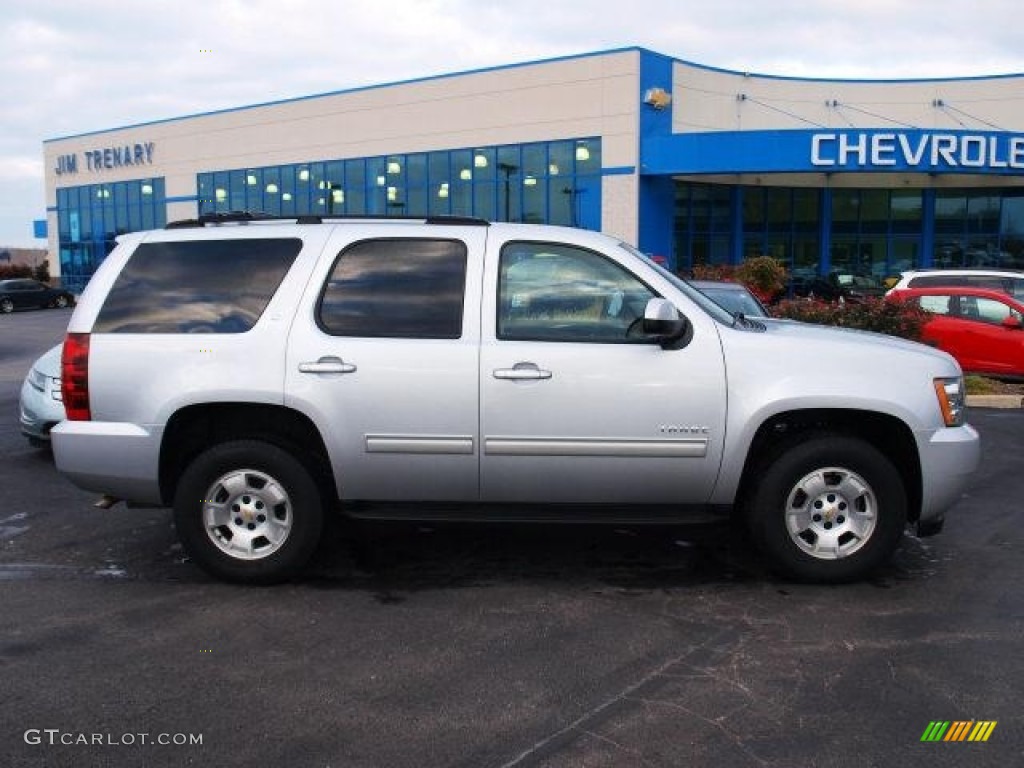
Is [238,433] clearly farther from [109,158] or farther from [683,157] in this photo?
[109,158]

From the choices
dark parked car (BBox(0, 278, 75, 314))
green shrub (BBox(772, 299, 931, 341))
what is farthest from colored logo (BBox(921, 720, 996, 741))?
dark parked car (BBox(0, 278, 75, 314))

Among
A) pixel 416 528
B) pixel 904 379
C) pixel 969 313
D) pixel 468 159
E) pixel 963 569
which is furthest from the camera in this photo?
pixel 468 159

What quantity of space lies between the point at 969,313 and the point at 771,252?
21.1 meters

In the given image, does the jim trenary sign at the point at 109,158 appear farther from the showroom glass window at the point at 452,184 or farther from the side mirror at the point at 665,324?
the side mirror at the point at 665,324

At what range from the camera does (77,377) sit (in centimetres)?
509

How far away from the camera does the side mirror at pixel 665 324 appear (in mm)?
4727

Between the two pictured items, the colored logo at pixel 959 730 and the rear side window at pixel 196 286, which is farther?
the rear side window at pixel 196 286

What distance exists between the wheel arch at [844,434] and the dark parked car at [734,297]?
17.3ft

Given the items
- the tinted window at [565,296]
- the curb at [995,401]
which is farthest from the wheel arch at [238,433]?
the curb at [995,401]

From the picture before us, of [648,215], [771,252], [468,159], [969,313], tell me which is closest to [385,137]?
[468,159]

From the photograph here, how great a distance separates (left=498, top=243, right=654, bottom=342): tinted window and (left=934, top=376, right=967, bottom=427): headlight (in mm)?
1595

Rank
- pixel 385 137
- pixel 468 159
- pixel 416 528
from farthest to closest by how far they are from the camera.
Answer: pixel 385 137 < pixel 468 159 < pixel 416 528

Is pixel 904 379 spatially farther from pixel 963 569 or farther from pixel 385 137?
pixel 385 137

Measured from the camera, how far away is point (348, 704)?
12.4 feet
